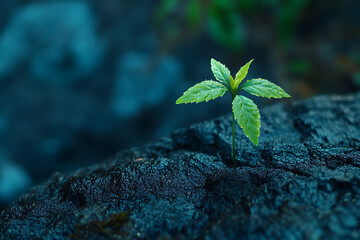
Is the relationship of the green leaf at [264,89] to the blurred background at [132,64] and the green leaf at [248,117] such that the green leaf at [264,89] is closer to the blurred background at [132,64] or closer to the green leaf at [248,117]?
the green leaf at [248,117]

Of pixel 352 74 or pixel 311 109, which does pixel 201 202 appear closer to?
pixel 311 109

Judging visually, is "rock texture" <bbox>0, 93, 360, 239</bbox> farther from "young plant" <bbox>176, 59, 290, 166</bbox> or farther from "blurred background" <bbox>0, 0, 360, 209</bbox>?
"blurred background" <bbox>0, 0, 360, 209</bbox>

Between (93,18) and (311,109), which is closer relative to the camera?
(311,109)

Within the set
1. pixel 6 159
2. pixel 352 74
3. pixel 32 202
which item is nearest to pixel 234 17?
pixel 352 74

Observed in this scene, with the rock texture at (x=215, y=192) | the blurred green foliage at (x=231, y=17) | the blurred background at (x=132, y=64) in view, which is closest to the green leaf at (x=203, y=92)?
the rock texture at (x=215, y=192)

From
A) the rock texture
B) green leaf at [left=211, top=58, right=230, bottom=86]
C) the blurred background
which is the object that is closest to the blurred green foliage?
the blurred background

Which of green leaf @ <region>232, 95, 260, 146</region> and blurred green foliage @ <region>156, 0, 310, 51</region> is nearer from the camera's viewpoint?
green leaf @ <region>232, 95, 260, 146</region>

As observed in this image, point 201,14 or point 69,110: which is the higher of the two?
point 201,14
